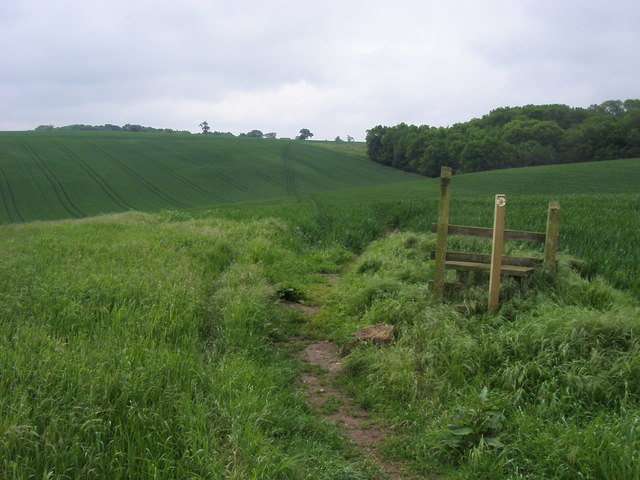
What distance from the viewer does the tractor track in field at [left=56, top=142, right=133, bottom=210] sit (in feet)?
130

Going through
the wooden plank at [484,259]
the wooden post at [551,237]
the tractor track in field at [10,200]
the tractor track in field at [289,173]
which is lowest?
the tractor track in field at [10,200]

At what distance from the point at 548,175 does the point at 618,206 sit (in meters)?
25.3

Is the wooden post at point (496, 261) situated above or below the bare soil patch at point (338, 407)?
above

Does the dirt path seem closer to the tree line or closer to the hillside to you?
the hillside

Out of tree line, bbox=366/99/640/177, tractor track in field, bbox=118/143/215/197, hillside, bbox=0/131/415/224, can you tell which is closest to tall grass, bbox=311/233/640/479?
hillside, bbox=0/131/415/224

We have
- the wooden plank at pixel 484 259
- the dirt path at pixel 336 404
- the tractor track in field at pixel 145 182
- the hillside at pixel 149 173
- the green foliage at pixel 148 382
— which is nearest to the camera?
the green foliage at pixel 148 382

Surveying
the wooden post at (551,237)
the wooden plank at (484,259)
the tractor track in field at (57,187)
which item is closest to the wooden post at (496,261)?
the wooden plank at (484,259)

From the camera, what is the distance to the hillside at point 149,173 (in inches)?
1516

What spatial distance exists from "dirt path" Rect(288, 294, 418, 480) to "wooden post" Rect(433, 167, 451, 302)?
177 centimetres

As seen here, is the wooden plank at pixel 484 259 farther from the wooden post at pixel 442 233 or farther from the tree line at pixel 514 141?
the tree line at pixel 514 141

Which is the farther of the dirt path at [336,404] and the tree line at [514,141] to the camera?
the tree line at [514,141]

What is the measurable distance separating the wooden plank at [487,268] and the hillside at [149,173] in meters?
34.0

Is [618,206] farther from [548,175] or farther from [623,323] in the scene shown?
[548,175]

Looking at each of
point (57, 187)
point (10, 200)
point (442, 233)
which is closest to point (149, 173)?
point (57, 187)
